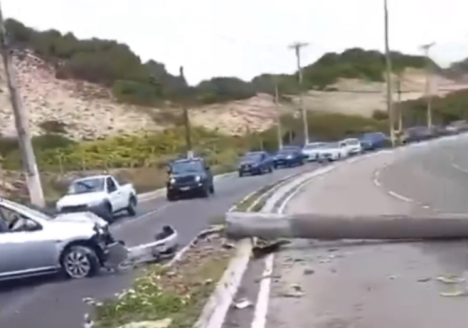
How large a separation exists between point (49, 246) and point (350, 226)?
194 inches

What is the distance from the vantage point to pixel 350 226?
1720 cm

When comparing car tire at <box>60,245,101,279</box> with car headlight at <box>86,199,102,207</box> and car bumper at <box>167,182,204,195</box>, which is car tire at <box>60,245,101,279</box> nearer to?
car headlight at <box>86,199,102,207</box>

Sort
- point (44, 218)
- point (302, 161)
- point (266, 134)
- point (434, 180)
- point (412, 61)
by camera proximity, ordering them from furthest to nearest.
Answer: point (266, 134) → point (302, 161) → point (412, 61) → point (434, 180) → point (44, 218)

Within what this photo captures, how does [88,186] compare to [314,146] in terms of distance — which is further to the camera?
[314,146]

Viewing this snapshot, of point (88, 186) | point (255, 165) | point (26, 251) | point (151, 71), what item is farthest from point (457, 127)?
point (26, 251)

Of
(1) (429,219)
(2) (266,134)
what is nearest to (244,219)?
(1) (429,219)

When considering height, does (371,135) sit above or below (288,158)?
above

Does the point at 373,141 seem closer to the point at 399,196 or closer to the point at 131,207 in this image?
the point at 131,207

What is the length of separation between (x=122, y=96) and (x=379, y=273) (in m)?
101

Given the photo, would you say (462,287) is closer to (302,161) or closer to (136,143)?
(302,161)

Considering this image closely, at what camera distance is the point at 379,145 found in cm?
8862

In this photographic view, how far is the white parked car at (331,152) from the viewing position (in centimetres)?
7569

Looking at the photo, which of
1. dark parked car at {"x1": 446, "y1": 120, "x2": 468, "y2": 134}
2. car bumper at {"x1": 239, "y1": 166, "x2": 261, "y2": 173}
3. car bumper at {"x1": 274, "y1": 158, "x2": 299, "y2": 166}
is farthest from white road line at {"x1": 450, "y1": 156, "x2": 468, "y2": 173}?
dark parked car at {"x1": 446, "y1": 120, "x2": 468, "y2": 134}

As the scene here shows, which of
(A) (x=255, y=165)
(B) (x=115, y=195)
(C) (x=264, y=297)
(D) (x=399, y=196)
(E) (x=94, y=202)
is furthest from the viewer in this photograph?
(A) (x=255, y=165)
